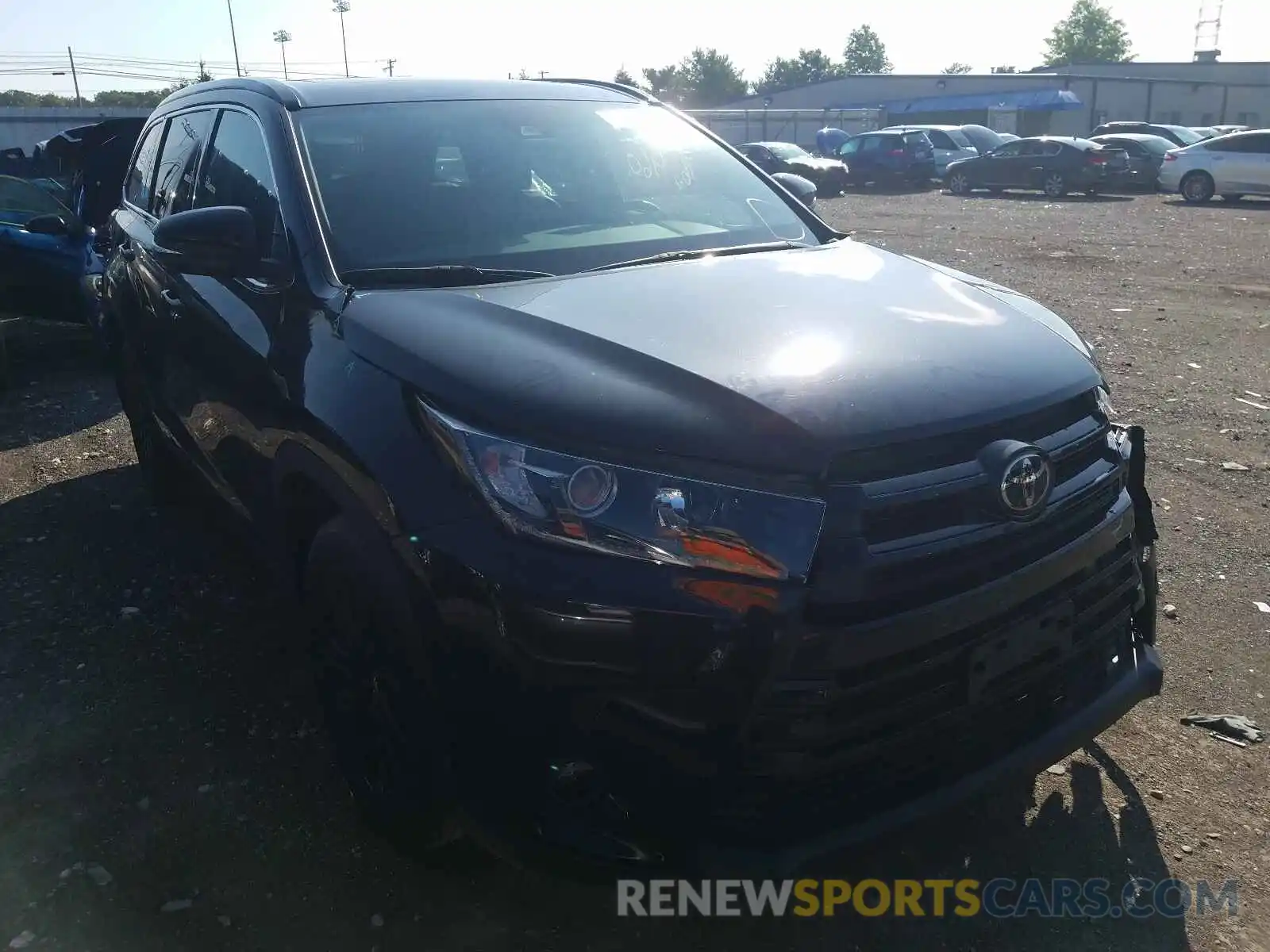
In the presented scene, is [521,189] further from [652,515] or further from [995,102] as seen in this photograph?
[995,102]

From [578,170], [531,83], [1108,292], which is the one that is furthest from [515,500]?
[1108,292]

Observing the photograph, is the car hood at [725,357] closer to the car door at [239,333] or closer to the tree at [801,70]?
the car door at [239,333]

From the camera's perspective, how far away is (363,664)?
2465 millimetres

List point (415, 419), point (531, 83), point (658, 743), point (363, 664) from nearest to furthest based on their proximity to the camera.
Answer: point (658, 743) < point (415, 419) < point (363, 664) < point (531, 83)

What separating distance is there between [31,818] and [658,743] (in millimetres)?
2021

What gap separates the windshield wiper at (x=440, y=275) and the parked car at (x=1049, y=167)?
2454 centimetres

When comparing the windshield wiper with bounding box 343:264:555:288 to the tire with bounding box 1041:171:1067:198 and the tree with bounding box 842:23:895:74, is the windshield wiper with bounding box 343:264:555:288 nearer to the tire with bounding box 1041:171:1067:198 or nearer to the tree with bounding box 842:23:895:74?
the tire with bounding box 1041:171:1067:198

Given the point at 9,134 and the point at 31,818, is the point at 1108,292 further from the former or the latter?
the point at 9,134

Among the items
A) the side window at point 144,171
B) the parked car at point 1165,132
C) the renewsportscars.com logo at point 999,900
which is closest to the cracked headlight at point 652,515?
the renewsportscars.com logo at point 999,900

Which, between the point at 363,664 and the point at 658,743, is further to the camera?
the point at 363,664

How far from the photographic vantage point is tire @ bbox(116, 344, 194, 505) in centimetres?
474

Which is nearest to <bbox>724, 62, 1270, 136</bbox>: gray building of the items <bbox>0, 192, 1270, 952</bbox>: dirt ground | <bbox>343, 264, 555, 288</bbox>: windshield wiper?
<bbox>0, 192, 1270, 952</bbox>: dirt ground

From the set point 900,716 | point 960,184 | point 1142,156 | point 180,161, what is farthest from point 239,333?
point 1142,156

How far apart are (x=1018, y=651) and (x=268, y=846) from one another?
1959 millimetres
